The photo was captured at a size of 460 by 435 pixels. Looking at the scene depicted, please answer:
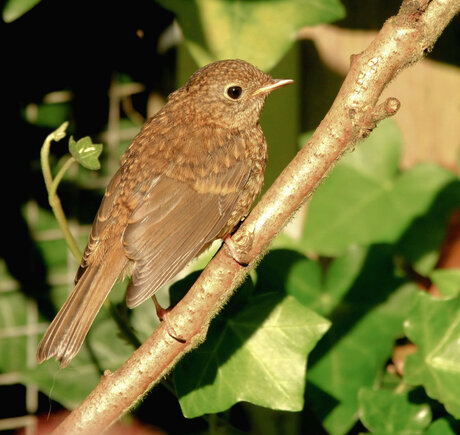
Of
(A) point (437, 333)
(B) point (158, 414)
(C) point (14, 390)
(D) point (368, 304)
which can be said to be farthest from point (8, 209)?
(A) point (437, 333)

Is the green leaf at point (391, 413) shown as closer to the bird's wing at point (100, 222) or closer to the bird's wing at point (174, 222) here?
the bird's wing at point (174, 222)

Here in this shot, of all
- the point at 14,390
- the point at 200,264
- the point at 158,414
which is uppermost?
the point at 200,264

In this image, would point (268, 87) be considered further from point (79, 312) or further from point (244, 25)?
point (79, 312)

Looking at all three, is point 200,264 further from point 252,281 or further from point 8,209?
point 8,209

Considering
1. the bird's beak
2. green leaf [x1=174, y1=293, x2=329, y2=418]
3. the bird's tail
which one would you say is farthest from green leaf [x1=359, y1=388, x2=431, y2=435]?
the bird's beak

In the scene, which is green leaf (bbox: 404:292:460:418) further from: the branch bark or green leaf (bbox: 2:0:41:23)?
green leaf (bbox: 2:0:41:23)

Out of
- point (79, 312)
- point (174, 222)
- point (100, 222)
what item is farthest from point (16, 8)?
point (79, 312)
